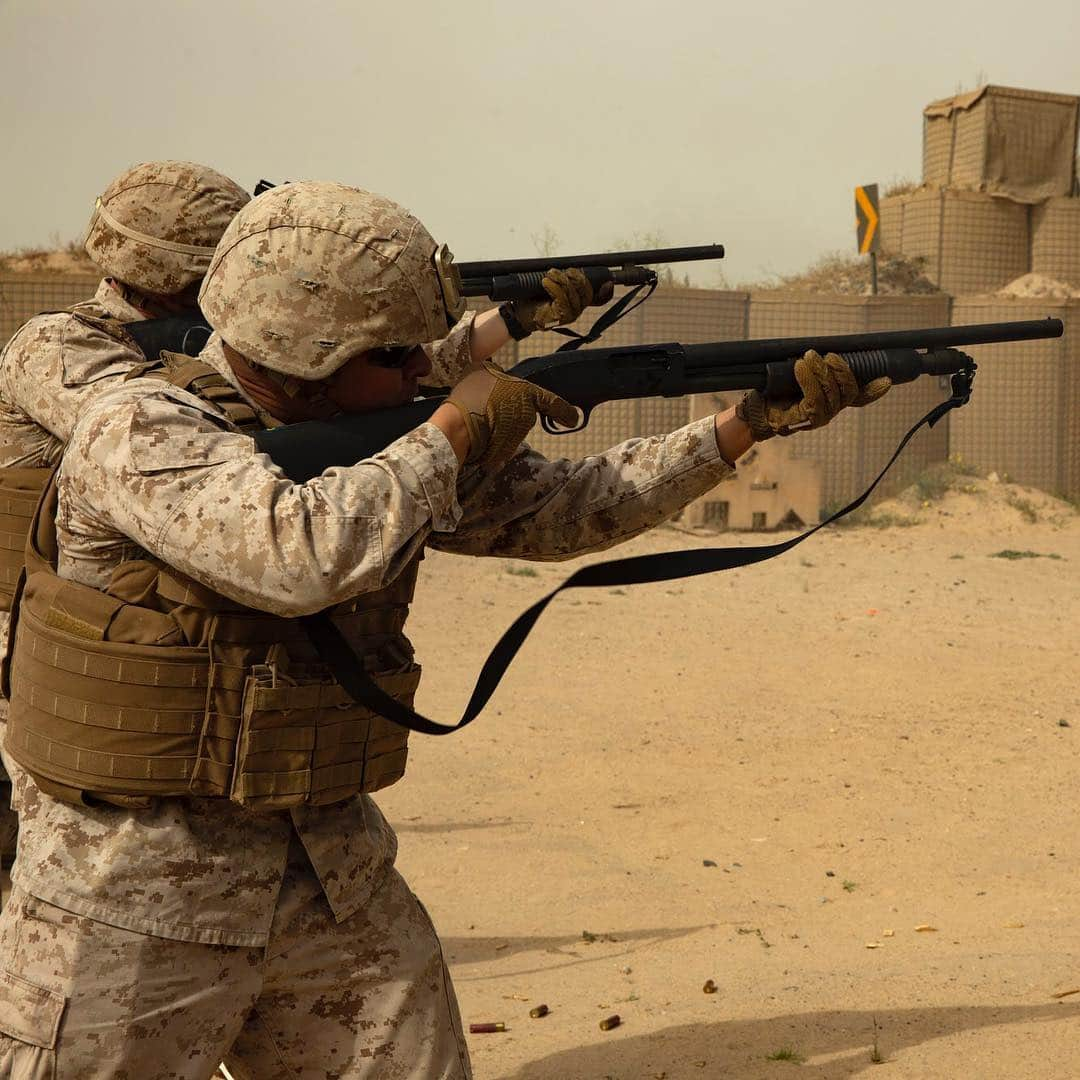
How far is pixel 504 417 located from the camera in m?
2.24

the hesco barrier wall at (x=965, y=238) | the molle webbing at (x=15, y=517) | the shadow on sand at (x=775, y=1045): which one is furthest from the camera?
the hesco barrier wall at (x=965, y=238)

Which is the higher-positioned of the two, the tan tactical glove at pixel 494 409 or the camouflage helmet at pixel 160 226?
the camouflage helmet at pixel 160 226

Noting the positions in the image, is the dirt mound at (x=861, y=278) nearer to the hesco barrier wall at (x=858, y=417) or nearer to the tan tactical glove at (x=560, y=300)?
the hesco barrier wall at (x=858, y=417)

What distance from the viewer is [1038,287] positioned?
18453 mm

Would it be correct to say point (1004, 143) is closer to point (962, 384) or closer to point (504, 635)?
point (962, 384)

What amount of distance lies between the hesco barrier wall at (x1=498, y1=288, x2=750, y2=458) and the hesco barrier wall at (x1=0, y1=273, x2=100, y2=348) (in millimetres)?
3981

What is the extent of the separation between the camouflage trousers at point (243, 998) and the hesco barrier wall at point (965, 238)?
18.1 metres

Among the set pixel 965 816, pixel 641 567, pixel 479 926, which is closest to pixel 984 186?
pixel 965 816

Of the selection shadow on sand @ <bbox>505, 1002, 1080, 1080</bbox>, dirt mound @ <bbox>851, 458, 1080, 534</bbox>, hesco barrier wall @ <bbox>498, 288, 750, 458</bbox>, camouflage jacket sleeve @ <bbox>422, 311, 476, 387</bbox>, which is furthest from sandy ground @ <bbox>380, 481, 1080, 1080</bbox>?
hesco barrier wall @ <bbox>498, 288, 750, 458</bbox>

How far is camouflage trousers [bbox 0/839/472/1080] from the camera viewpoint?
2.18 meters

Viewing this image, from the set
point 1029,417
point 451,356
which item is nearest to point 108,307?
point 451,356

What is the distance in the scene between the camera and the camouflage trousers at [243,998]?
2.18 m

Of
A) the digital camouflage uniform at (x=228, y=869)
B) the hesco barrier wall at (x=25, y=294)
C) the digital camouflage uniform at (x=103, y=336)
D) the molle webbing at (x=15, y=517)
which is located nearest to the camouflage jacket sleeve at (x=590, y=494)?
the digital camouflage uniform at (x=228, y=869)

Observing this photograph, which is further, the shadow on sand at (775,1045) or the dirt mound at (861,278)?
the dirt mound at (861,278)
